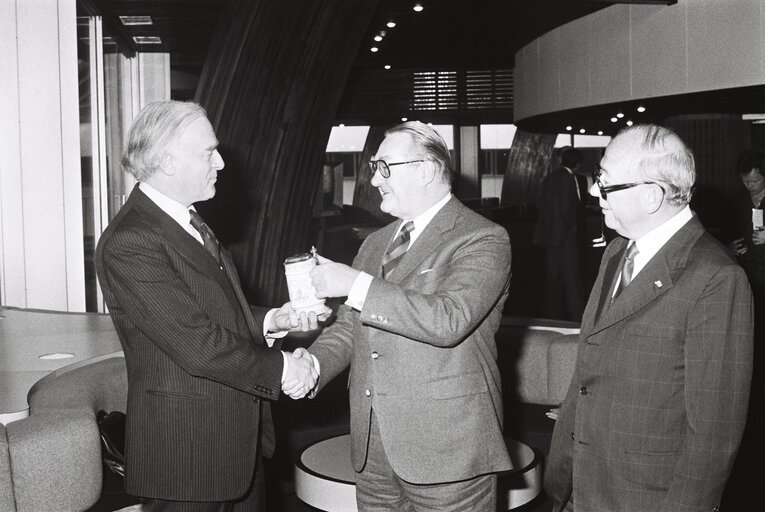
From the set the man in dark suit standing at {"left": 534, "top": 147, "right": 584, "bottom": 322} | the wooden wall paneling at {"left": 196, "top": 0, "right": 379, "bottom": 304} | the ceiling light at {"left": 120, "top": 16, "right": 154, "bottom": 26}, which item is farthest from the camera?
the ceiling light at {"left": 120, "top": 16, "right": 154, "bottom": 26}

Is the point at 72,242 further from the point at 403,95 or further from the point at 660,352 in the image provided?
the point at 403,95

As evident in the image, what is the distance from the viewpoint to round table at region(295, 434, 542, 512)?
3.17 metres

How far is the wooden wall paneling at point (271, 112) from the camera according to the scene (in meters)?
5.15

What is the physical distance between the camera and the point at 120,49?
9.95 metres

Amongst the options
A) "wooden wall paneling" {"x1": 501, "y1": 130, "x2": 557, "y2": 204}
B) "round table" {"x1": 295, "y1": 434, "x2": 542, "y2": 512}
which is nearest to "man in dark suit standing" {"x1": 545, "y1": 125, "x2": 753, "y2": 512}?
"round table" {"x1": 295, "y1": 434, "x2": 542, "y2": 512}

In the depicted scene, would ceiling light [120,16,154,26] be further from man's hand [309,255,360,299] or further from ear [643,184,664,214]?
ear [643,184,664,214]

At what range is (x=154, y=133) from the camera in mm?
2098

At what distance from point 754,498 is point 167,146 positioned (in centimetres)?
321

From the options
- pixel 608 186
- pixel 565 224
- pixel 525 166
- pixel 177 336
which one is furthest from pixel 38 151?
pixel 525 166

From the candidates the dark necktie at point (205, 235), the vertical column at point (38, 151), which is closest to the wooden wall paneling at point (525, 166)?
the vertical column at point (38, 151)

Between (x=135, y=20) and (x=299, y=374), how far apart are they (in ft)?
27.7

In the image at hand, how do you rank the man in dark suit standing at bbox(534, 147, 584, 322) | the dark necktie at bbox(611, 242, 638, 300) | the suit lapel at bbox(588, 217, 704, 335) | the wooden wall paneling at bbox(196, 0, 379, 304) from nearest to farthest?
the suit lapel at bbox(588, 217, 704, 335) → the dark necktie at bbox(611, 242, 638, 300) → the wooden wall paneling at bbox(196, 0, 379, 304) → the man in dark suit standing at bbox(534, 147, 584, 322)

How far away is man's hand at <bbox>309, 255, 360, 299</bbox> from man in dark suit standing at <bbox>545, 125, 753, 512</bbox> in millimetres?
603

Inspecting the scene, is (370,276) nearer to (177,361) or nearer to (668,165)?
(177,361)
